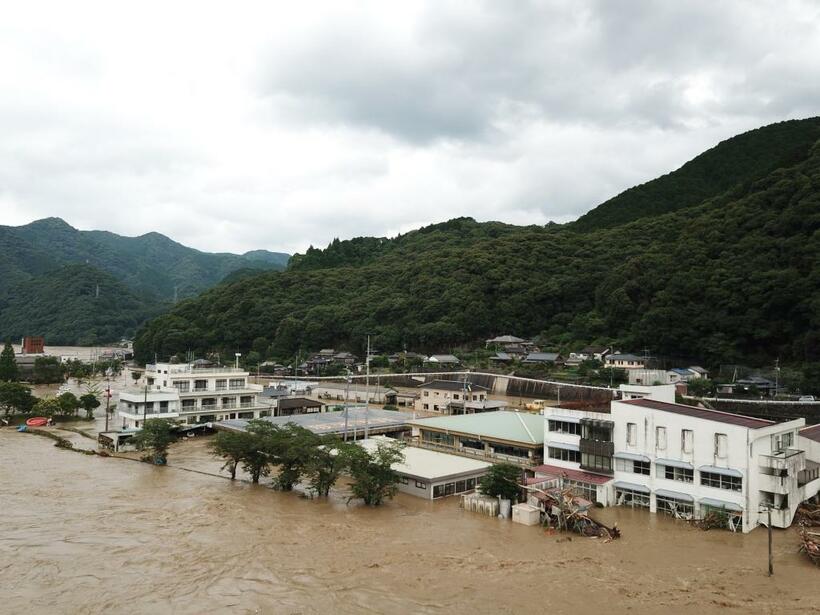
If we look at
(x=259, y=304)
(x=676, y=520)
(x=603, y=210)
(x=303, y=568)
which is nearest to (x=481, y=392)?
(x=676, y=520)

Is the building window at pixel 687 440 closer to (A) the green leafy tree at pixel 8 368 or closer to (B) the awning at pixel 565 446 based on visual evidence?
(B) the awning at pixel 565 446

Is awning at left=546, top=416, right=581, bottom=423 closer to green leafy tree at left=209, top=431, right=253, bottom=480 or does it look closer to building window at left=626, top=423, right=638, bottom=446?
building window at left=626, top=423, right=638, bottom=446

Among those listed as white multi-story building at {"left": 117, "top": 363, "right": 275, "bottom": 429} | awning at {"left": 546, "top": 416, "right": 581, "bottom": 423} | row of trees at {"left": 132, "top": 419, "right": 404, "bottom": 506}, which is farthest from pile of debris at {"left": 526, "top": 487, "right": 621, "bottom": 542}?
white multi-story building at {"left": 117, "top": 363, "right": 275, "bottom": 429}

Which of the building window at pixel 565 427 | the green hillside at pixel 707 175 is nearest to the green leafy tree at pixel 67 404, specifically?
the building window at pixel 565 427

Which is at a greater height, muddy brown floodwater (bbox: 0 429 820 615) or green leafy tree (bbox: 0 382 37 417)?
green leafy tree (bbox: 0 382 37 417)

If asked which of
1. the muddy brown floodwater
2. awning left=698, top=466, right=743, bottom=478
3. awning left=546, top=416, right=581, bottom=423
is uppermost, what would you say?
awning left=546, top=416, right=581, bottom=423

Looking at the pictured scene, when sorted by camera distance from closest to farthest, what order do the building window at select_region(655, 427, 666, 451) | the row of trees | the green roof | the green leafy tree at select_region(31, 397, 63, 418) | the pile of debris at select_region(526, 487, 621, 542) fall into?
the pile of debris at select_region(526, 487, 621, 542) < the building window at select_region(655, 427, 666, 451) < the row of trees < the green roof < the green leafy tree at select_region(31, 397, 63, 418)

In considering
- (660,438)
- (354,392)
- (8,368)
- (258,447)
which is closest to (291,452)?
(258,447)

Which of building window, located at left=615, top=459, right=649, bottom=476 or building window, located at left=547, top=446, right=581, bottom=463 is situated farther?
building window, located at left=547, top=446, right=581, bottom=463
